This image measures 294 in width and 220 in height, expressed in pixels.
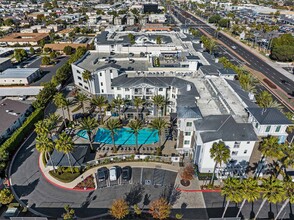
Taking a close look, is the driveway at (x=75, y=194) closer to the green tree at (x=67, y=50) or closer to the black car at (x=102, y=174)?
the black car at (x=102, y=174)

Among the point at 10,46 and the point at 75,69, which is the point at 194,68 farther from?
the point at 10,46

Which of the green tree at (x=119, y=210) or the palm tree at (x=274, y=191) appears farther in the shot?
the green tree at (x=119, y=210)

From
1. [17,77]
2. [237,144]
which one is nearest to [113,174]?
[237,144]

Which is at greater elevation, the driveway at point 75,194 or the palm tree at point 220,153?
the palm tree at point 220,153

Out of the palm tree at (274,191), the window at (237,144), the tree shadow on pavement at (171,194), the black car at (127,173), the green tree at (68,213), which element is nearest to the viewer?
the palm tree at (274,191)

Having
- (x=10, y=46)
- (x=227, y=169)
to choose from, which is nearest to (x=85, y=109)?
(x=227, y=169)

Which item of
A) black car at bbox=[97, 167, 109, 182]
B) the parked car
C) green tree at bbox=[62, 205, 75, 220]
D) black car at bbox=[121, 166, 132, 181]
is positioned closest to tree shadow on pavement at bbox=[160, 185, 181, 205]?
black car at bbox=[121, 166, 132, 181]

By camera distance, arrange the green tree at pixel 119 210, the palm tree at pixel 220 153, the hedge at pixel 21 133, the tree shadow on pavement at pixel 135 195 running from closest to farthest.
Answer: the green tree at pixel 119 210 < the palm tree at pixel 220 153 < the tree shadow on pavement at pixel 135 195 < the hedge at pixel 21 133

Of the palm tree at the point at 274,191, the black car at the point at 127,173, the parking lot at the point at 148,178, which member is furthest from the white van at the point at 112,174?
the palm tree at the point at 274,191

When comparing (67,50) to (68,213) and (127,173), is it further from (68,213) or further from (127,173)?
(68,213)
